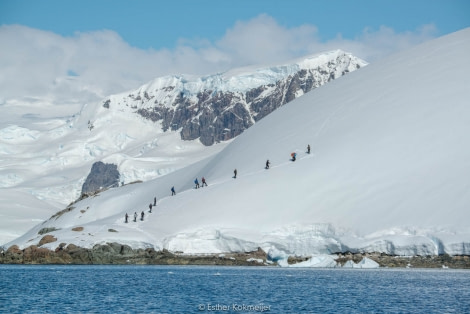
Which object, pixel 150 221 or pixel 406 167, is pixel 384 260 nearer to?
pixel 406 167

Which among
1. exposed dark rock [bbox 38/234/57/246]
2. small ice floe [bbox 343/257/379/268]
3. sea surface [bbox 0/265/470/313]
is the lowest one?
sea surface [bbox 0/265/470/313]

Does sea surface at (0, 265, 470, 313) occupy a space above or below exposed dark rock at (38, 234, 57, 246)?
below

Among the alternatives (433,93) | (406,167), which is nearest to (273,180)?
(406,167)

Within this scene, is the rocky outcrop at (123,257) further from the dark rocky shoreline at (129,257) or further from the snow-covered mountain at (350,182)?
the snow-covered mountain at (350,182)

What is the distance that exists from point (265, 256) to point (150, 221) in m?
18.1

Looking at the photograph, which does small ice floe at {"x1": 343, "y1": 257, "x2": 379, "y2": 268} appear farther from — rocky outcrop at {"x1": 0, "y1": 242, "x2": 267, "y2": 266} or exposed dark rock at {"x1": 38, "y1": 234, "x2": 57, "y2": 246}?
exposed dark rock at {"x1": 38, "y1": 234, "x2": 57, "y2": 246}

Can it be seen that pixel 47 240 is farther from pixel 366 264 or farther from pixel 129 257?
pixel 366 264

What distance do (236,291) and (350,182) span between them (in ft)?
109

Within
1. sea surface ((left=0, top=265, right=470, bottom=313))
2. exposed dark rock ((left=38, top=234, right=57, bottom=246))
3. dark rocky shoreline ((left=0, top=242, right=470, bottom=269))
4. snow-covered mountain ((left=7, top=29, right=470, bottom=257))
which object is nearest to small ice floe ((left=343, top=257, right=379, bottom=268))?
dark rocky shoreline ((left=0, top=242, right=470, bottom=269))

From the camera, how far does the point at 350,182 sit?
80.6m

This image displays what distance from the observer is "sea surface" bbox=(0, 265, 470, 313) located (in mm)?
42469

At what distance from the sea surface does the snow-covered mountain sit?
203 inches

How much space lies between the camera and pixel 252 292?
49.9 m

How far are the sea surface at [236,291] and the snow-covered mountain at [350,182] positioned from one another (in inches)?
203
